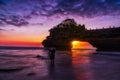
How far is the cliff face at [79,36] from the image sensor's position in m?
82.4

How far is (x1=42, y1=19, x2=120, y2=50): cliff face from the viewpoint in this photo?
8238cm

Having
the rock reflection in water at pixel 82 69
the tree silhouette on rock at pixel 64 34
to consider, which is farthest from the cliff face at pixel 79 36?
the rock reflection in water at pixel 82 69

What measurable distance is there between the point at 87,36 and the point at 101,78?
81.1 meters

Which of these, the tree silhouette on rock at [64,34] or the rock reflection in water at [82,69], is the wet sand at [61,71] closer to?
the rock reflection in water at [82,69]

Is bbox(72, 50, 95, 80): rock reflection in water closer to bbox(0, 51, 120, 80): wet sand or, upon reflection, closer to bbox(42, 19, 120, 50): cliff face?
bbox(0, 51, 120, 80): wet sand

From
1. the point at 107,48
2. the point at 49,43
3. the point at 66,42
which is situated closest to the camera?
the point at 107,48

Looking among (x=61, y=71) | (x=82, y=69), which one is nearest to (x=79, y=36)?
(x=82, y=69)

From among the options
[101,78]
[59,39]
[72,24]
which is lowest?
[101,78]

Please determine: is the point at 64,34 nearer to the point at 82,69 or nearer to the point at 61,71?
the point at 82,69

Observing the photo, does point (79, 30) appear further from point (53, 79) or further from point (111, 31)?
point (53, 79)

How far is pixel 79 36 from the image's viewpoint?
10400cm

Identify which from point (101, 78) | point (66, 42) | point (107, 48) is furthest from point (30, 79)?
point (66, 42)

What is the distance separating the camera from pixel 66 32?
111 m

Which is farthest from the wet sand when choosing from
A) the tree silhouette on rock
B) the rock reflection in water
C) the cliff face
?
the tree silhouette on rock
